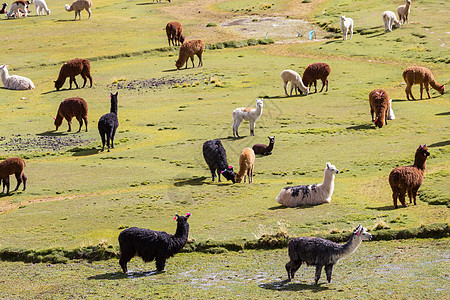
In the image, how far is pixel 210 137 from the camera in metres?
27.9

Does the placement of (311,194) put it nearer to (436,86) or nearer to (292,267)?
(292,267)

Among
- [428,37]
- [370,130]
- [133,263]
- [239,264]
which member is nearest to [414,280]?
[239,264]

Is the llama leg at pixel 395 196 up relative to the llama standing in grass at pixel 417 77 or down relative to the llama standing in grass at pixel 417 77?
down

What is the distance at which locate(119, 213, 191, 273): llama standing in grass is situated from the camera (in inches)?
546

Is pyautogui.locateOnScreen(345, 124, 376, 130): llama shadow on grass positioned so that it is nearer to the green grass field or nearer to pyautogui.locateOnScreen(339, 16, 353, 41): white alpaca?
the green grass field

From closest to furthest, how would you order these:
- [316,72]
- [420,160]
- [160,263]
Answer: [160,263] < [420,160] < [316,72]

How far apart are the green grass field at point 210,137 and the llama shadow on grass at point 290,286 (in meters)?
0.23

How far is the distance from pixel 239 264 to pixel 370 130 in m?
14.8

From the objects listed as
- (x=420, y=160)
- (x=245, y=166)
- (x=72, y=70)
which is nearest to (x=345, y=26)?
(x=72, y=70)

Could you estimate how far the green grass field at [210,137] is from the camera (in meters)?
17.0

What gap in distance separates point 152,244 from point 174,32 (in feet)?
133

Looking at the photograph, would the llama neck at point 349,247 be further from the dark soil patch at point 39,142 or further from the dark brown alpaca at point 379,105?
the dark soil patch at point 39,142

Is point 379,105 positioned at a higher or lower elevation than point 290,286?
higher

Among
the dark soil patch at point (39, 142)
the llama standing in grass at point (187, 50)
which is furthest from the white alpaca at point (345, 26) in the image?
the dark soil patch at point (39, 142)
